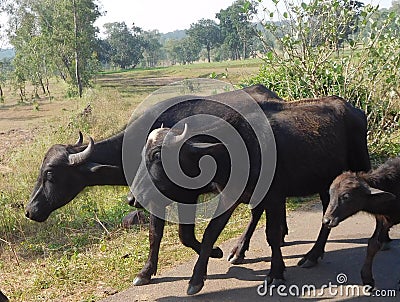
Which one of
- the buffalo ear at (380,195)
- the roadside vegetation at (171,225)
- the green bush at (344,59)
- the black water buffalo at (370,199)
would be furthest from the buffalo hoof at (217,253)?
the green bush at (344,59)

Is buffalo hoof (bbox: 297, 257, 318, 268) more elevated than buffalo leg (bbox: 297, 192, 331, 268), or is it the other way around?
buffalo leg (bbox: 297, 192, 331, 268)

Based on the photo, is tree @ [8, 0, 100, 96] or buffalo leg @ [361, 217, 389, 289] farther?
tree @ [8, 0, 100, 96]

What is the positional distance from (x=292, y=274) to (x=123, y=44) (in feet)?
289

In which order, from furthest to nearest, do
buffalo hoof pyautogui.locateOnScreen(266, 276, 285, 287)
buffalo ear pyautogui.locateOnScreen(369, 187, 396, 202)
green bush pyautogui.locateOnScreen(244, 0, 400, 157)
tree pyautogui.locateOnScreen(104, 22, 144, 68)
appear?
tree pyautogui.locateOnScreen(104, 22, 144, 68) < green bush pyautogui.locateOnScreen(244, 0, 400, 157) < buffalo hoof pyautogui.locateOnScreen(266, 276, 285, 287) < buffalo ear pyautogui.locateOnScreen(369, 187, 396, 202)

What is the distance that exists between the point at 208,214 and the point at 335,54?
451 cm

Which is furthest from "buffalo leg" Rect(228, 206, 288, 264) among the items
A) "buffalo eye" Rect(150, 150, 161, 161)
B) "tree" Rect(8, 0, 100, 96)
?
"tree" Rect(8, 0, 100, 96)

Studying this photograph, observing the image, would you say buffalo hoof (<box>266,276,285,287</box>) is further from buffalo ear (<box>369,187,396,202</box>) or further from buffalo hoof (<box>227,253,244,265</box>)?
buffalo ear (<box>369,187,396,202</box>)

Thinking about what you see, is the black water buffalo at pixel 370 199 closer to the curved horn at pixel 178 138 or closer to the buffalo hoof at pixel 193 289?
the buffalo hoof at pixel 193 289

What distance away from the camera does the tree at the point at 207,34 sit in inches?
3735

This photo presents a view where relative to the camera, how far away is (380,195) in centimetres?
425

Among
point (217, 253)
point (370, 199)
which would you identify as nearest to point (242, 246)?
point (217, 253)

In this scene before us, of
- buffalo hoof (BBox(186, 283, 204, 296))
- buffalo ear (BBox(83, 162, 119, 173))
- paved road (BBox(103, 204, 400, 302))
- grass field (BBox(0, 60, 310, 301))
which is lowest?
grass field (BBox(0, 60, 310, 301))

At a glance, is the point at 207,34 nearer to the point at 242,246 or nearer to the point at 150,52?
the point at 150,52

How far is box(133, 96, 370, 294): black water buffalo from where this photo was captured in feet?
15.7
